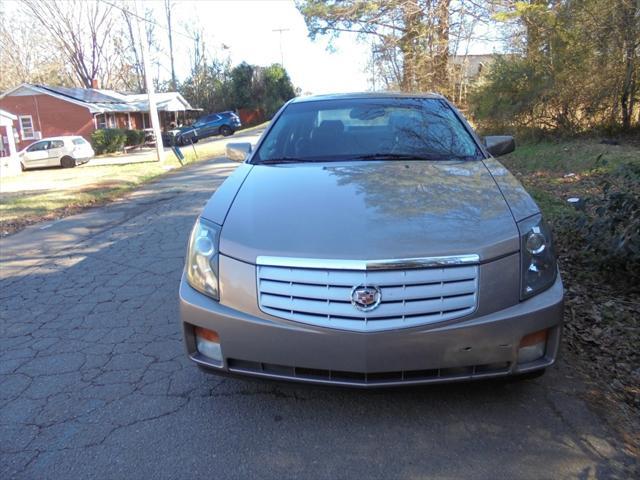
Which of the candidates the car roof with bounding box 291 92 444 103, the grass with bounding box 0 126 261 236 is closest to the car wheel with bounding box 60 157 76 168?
the grass with bounding box 0 126 261 236

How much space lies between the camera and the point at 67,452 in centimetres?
255

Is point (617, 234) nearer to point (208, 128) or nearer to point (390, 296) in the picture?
point (390, 296)

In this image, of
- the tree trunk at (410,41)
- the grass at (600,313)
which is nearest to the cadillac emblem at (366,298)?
the grass at (600,313)

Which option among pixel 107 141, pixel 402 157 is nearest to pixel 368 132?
pixel 402 157

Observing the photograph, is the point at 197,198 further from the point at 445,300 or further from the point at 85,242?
the point at 445,300

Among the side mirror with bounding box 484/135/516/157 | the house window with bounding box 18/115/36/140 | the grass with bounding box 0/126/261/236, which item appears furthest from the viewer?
the house window with bounding box 18/115/36/140

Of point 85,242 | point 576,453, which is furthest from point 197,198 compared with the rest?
point 576,453

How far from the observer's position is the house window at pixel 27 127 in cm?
3809

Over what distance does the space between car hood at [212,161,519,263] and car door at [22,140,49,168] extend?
2660cm

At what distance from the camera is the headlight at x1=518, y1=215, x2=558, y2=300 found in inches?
98.2

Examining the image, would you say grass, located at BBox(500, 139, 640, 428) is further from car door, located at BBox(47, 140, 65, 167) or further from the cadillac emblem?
car door, located at BBox(47, 140, 65, 167)

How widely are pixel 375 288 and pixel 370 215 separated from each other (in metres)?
0.47

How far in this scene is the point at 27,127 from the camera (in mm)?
38250

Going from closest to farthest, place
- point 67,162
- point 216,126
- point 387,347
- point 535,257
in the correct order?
1. point 387,347
2. point 535,257
3. point 67,162
4. point 216,126
